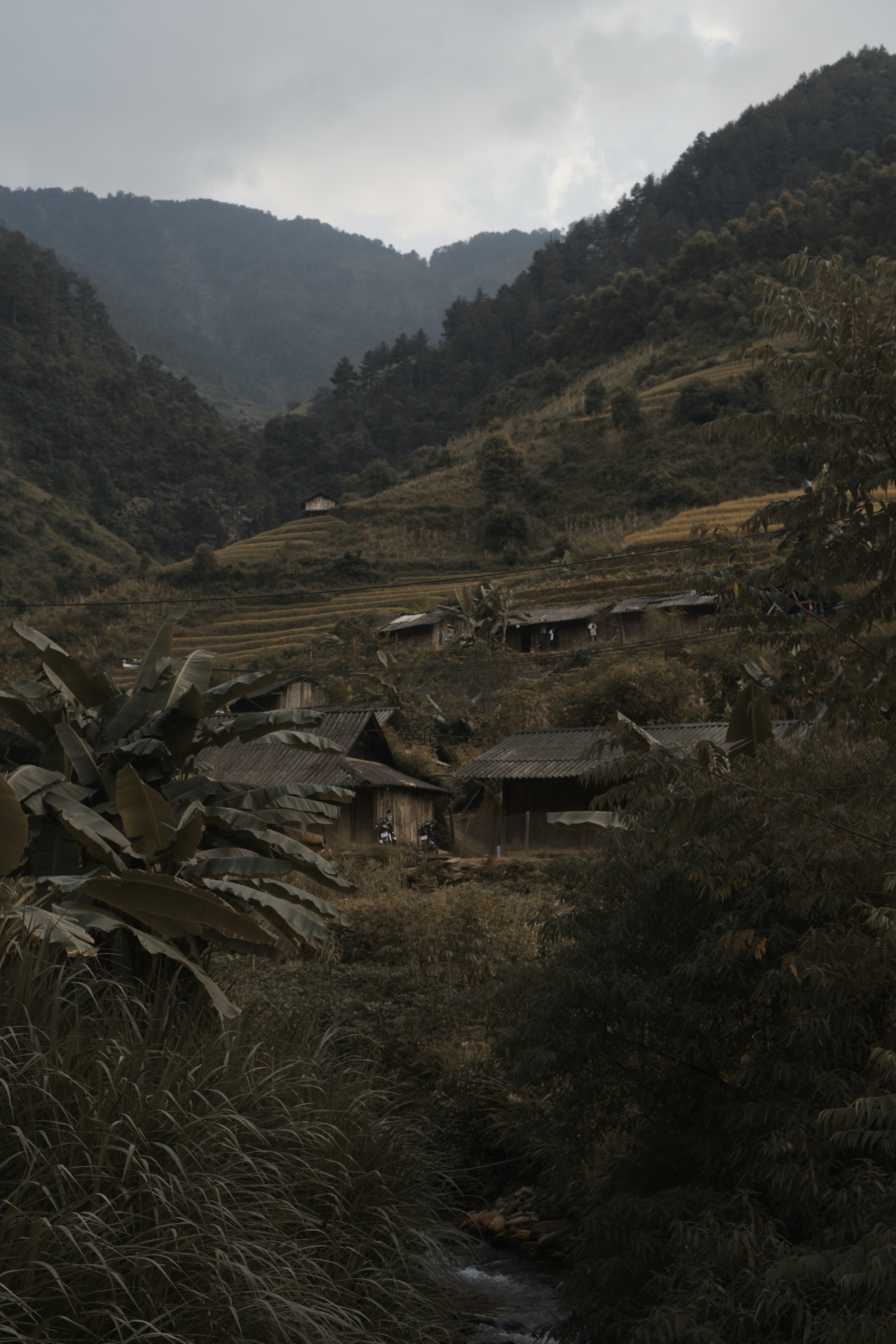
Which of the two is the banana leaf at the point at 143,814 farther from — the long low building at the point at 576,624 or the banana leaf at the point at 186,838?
the long low building at the point at 576,624

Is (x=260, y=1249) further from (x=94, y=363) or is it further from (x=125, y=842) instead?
(x=94, y=363)

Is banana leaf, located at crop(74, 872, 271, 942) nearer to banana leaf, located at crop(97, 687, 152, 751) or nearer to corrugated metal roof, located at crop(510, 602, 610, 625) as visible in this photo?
banana leaf, located at crop(97, 687, 152, 751)

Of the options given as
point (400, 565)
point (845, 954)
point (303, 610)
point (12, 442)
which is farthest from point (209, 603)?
point (845, 954)

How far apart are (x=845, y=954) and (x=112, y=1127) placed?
178 inches

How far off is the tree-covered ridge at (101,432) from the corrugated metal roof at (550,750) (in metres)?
62.4

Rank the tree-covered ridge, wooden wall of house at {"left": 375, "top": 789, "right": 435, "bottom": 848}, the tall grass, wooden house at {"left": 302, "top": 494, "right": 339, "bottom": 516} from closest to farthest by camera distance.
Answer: the tall grass < wooden wall of house at {"left": 375, "top": 789, "right": 435, "bottom": 848} < wooden house at {"left": 302, "top": 494, "right": 339, "bottom": 516} < the tree-covered ridge

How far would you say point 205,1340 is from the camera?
4.65m

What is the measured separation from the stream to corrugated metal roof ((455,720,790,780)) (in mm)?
13216

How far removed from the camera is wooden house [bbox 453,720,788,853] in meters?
23.5

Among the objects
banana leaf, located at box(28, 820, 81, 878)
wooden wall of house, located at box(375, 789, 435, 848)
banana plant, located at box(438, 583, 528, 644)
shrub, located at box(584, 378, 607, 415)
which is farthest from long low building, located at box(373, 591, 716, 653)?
shrub, located at box(584, 378, 607, 415)

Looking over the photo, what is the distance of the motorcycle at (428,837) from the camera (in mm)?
25938

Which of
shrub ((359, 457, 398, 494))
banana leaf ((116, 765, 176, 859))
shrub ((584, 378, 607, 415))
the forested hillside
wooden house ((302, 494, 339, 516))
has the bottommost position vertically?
banana leaf ((116, 765, 176, 859))

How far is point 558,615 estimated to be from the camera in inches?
1725

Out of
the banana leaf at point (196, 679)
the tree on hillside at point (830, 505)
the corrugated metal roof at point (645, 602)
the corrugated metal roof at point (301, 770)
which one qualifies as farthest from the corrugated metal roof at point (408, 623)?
the tree on hillside at point (830, 505)
